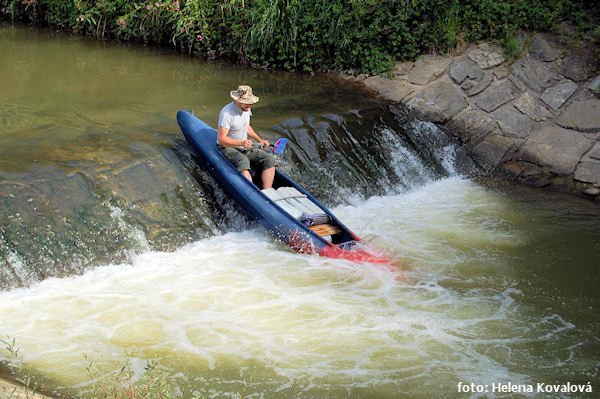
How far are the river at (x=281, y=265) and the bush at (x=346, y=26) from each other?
6.19 ft

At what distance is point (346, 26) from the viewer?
11383 mm

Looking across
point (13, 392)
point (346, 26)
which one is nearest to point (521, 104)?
point (346, 26)

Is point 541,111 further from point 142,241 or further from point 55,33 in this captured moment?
point 55,33

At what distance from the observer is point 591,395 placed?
4602mm

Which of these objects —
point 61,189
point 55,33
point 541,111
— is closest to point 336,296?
point 61,189

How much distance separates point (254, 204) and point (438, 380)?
9.84 feet

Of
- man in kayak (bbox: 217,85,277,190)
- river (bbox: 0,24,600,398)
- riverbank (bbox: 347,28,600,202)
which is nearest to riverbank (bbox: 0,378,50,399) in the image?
river (bbox: 0,24,600,398)

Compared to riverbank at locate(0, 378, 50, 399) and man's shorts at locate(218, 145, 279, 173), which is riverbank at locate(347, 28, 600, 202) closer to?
man's shorts at locate(218, 145, 279, 173)

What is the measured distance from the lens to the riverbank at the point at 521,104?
9.41m

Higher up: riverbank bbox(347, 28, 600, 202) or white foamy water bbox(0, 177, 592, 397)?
riverbank bbox(347, 28, 600, 202)

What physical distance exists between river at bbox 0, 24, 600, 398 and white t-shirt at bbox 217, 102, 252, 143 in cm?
63

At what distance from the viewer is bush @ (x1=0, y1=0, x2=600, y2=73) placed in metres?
10.9

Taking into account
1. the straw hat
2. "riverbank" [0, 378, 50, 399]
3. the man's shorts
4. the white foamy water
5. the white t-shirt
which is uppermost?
the straw hat

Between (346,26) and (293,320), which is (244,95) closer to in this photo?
(293,320)
